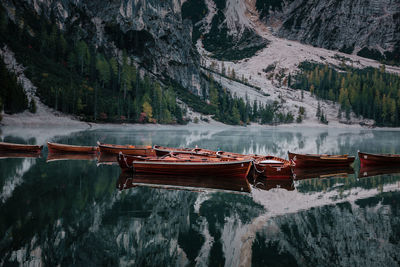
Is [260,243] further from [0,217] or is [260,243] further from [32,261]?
[0,217]

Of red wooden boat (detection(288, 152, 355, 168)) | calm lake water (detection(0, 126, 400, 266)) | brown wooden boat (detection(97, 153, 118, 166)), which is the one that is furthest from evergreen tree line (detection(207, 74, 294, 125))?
calm lake water (detection(0, 126, 400, 266))

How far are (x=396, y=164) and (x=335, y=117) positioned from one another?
6744 inches

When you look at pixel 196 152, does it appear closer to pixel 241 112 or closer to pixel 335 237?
pixel 335 237

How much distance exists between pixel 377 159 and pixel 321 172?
8.28 metres

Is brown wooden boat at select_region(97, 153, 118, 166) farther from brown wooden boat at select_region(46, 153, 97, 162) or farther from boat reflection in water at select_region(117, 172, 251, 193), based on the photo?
boat reflection in water at select_region(117, 172, 251, 193)

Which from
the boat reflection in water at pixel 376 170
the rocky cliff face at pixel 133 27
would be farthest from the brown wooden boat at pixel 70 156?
the rocky cliff face at pixel 133 27

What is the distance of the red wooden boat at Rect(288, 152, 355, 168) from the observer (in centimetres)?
2947

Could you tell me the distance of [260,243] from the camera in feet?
36.3

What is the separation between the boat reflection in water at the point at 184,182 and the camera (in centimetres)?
1983

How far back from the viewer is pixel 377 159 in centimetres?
3098

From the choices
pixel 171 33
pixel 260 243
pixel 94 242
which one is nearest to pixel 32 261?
pixel 94 242

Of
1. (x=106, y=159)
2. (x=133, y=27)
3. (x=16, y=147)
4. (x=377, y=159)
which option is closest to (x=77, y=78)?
(x=133, y=27)

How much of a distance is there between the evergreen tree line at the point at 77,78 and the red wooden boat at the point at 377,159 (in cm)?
8132

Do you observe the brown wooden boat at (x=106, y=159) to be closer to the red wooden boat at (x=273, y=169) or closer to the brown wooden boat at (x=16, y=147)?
the brown wooden boat at (x=16, y=147)
